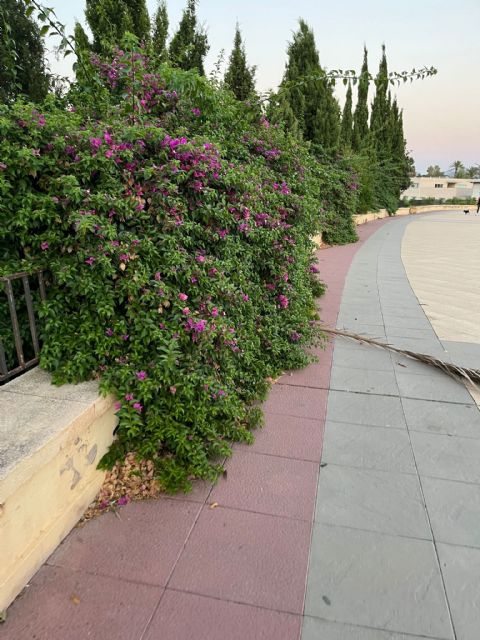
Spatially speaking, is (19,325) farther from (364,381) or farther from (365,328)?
(365,328)

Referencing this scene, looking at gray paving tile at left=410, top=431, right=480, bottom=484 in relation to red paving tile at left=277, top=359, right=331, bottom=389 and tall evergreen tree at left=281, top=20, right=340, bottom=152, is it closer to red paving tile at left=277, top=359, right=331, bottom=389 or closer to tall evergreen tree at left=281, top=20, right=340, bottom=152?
red paving tile at left=277, top=359, right=331, bottom=389

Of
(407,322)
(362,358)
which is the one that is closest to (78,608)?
(362,358)

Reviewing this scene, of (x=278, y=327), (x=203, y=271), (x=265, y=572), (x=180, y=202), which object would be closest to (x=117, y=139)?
(x=180, y=202)

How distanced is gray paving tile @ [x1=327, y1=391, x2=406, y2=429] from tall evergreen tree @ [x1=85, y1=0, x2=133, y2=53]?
5.25m

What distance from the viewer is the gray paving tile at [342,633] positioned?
1673 mm

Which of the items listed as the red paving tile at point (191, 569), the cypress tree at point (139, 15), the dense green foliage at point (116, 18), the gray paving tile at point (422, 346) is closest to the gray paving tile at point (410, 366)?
the gray paving tile at point (422, 346)

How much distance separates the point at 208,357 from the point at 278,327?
140 cm

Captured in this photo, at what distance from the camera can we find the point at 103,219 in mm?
2404

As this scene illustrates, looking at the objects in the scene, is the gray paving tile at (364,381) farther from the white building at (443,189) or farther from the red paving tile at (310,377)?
the white building at (443,189)

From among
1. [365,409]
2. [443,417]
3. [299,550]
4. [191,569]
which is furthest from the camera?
[365,409]

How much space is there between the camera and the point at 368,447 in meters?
2.92

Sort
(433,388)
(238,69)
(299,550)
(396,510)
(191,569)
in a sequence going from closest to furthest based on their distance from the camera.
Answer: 1. (191,569)
2. (299,550)
3. (396,510)
4. (433,388)
5. (238,69)

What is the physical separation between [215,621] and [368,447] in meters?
1.56

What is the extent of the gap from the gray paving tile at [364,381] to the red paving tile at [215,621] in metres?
2.29
